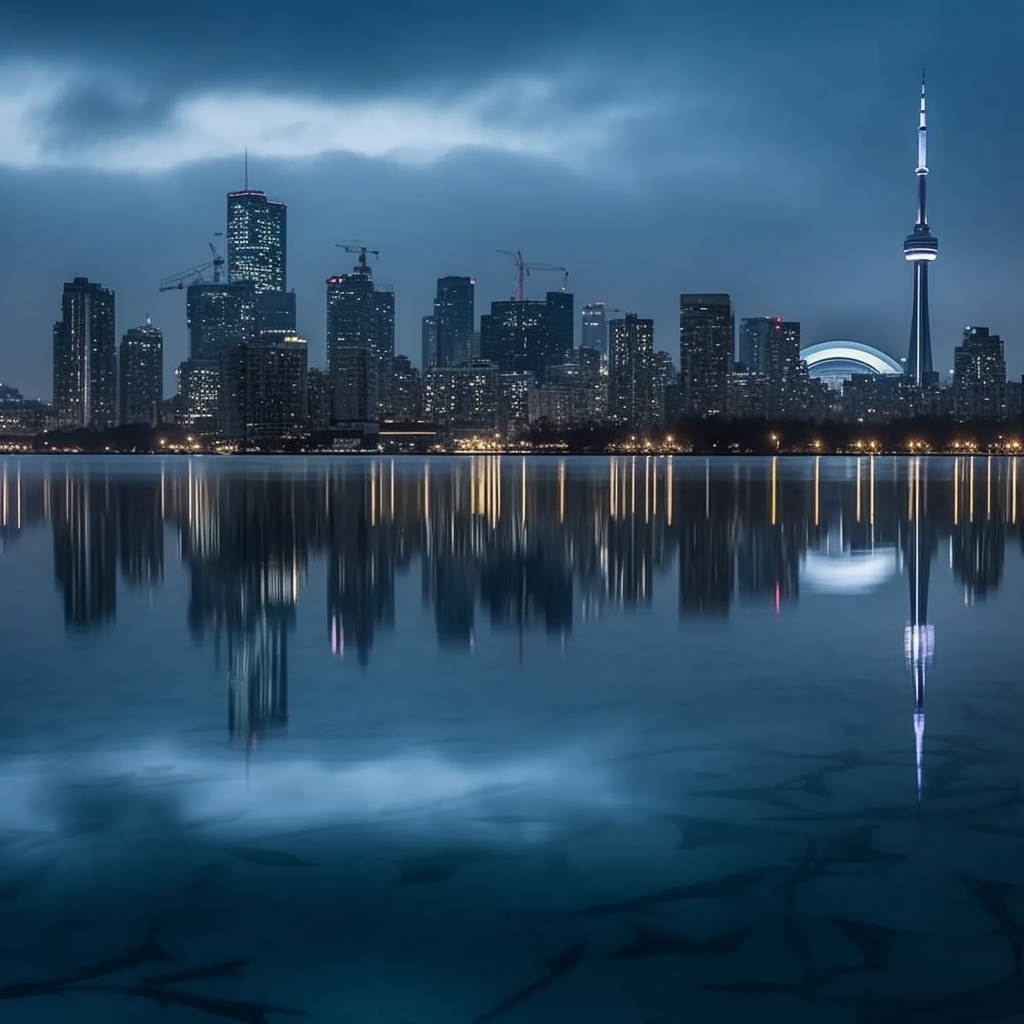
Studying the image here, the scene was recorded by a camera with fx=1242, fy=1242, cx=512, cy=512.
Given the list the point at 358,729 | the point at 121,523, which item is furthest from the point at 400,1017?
the point at 121,523

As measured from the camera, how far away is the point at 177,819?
27.7ft

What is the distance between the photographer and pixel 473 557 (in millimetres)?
27406

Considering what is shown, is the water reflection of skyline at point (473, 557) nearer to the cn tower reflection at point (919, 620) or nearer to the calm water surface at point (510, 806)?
the cn tower reflection at point (919, 620)

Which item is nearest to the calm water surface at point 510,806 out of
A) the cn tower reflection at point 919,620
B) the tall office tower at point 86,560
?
the cn tower reflection at point 919,620

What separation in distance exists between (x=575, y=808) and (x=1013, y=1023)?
11.9 feet

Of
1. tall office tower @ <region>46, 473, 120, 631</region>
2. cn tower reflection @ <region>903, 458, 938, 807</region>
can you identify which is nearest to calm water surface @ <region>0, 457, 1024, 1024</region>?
cn tower reflection @ <region>903, 458, 938, 807</region>

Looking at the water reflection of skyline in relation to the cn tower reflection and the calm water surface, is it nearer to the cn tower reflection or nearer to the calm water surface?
the cn tower reflection

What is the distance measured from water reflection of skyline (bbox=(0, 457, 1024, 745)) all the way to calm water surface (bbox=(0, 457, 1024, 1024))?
8.5 inches

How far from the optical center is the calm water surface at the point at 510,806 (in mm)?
6062

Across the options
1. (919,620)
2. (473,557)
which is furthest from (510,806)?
(473,557)

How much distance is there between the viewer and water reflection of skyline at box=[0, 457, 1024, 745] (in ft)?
57.6

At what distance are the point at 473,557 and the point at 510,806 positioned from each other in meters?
18.7

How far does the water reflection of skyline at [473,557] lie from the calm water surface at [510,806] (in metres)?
0.22

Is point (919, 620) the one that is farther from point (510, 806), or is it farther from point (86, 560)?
point (86, 560)
